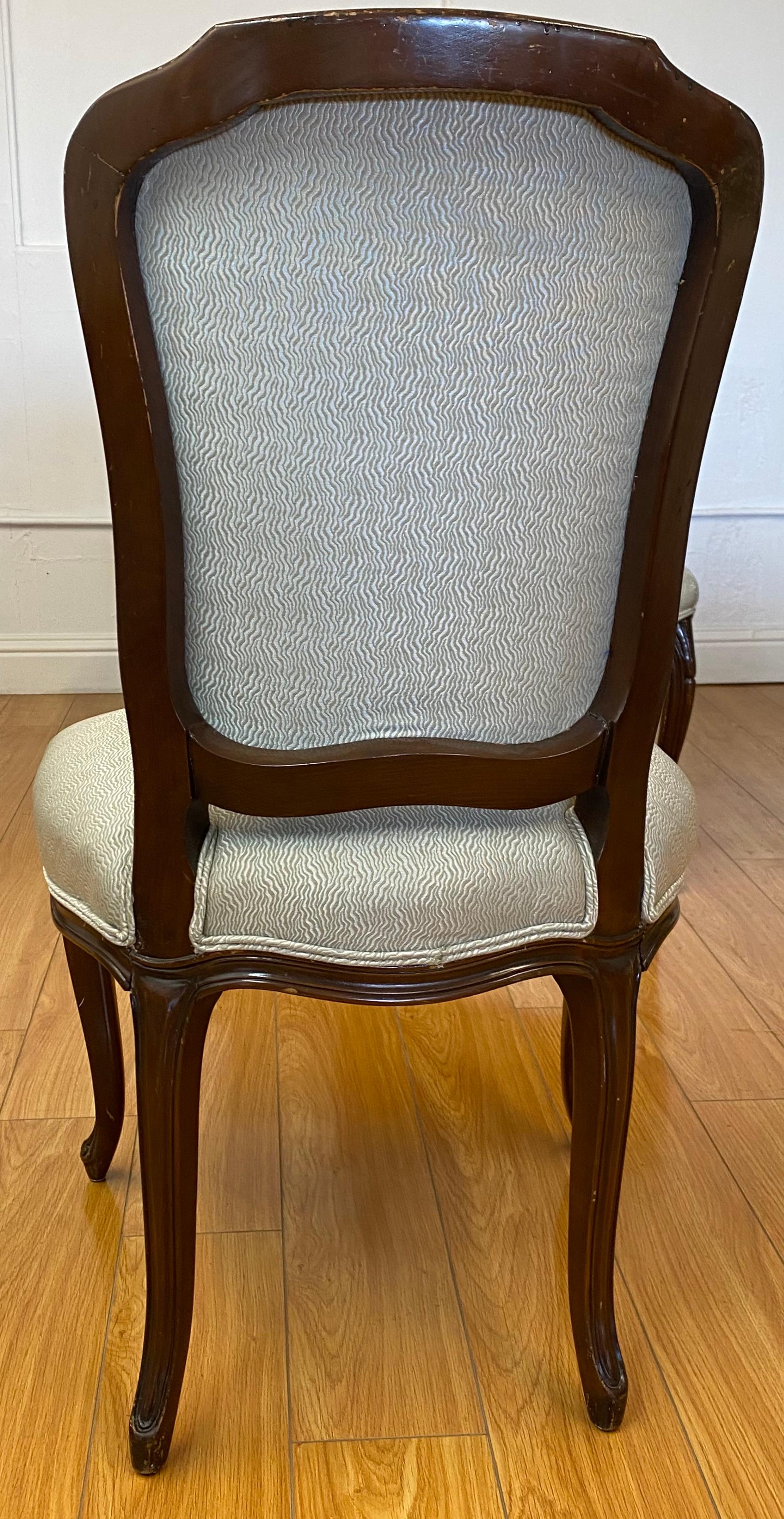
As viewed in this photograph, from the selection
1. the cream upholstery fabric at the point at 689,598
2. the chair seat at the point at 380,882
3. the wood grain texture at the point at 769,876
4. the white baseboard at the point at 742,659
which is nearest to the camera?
the chair seat at the point at 380,882

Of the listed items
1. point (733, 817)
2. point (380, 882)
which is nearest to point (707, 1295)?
point (380, 882)

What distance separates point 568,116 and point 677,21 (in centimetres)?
292

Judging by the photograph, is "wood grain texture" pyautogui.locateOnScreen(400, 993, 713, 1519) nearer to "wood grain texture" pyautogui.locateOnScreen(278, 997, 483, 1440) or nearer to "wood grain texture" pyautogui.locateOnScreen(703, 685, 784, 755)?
"wood grain texture" pyautogui.locateOnScreen(278, 997, 483, 1440)

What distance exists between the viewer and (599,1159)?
925 mm

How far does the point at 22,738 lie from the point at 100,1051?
175 centimetres

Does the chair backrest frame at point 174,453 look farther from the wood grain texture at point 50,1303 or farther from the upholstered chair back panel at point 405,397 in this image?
the wood grain texture at point 50,1303

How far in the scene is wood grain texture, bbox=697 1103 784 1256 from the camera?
1.22 meters

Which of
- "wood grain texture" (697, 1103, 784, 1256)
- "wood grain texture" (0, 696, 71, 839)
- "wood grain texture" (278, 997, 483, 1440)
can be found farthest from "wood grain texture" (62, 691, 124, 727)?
"wood grain texture" (697, 1103, 784, 1256)

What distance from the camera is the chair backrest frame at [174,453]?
635mm

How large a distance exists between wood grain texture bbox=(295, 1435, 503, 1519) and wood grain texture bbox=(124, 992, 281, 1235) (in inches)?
11.0

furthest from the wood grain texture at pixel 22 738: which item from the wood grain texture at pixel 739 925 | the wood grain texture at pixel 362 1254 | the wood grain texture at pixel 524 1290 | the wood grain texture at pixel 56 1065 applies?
the wood grain texture at pixel 739 925

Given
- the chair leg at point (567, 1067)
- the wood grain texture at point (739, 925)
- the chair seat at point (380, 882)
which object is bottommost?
the wood grain texture at point (739, 925)

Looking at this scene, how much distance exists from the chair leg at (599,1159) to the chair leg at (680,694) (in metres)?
0.99

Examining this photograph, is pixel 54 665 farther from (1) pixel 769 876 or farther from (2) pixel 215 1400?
(2) pixel 215 1400
